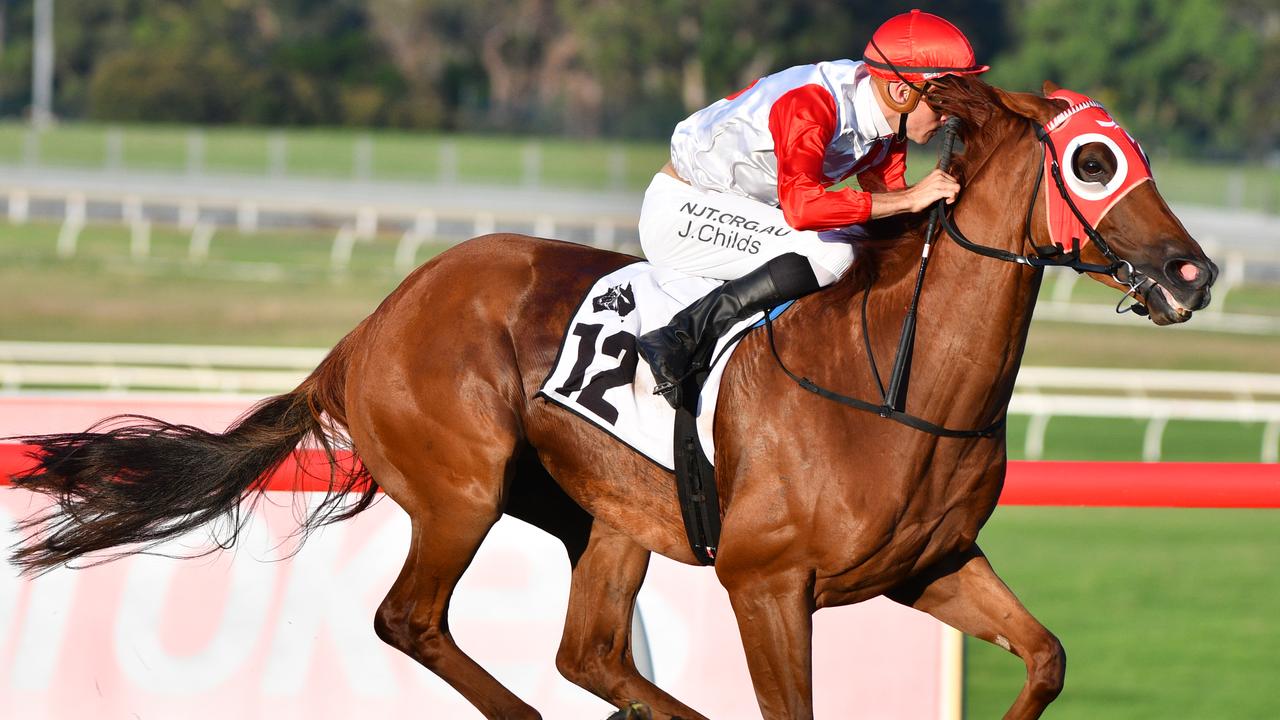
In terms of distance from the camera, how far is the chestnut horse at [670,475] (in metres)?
3.25

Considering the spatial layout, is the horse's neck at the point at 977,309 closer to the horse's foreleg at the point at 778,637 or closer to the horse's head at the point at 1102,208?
the horse's head at the point at 1102,208

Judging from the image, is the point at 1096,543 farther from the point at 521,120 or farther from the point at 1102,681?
the point at 521,120

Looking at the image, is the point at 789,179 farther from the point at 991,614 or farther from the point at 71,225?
the point at 71,225

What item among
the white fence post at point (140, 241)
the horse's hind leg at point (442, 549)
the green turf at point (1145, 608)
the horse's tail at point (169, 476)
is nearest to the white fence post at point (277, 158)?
the white fence post at point (140, 241)

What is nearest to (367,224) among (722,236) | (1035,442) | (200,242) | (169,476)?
(200,242)

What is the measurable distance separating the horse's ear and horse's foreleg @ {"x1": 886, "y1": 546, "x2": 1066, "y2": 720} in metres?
0.93

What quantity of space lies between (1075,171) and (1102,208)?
0.28ft

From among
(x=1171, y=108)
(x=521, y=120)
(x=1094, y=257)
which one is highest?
(x=1094, y=257)

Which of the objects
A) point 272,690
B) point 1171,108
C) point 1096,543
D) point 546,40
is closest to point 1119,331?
point 1096,543

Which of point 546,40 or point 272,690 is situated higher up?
point 272,690

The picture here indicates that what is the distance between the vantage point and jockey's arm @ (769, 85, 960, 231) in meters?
3.25

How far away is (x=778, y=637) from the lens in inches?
131

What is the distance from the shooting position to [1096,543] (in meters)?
9.27

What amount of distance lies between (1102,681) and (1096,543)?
340cm
